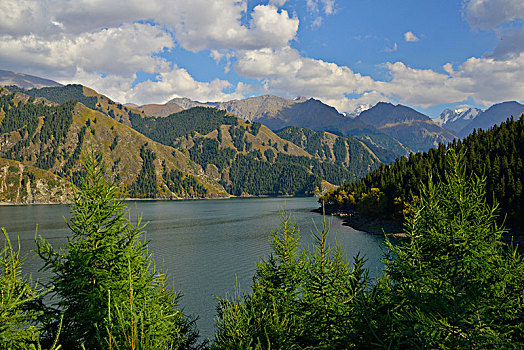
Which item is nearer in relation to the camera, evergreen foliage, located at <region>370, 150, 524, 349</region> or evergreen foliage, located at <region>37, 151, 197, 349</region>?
evergreen foliage, located at <region>370, 150, 524, 349</region>

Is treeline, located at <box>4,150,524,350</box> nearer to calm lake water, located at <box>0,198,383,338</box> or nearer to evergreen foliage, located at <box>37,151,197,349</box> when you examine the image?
evergreen foliage, located at <box>37,151,197,349</box>

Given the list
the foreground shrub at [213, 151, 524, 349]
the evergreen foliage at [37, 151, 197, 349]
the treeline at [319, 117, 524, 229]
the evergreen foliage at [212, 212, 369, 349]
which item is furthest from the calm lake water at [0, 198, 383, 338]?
the foreground shrub at [213, 151, 524, 349]

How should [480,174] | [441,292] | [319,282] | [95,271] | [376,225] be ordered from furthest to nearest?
[376,225] < [480,174] < [319,282] < [95,271] < [441,292]

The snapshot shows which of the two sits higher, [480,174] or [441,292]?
[480,174]

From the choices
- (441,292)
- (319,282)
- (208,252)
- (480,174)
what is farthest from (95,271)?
(480,174)

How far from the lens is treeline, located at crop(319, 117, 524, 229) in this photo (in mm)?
92562

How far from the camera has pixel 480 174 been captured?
280 feet

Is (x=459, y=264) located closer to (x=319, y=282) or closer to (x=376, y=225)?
(x=319, y=282)

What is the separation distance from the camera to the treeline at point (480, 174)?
3644 inches

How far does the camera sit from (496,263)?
10.5m

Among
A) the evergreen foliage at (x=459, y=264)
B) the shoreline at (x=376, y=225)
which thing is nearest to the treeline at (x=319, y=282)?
the evergreen foliage at (x=459, y=264)

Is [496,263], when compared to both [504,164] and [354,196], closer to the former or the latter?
[504,164]

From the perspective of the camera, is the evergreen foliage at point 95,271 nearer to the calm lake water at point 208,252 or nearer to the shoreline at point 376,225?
the calm lake water at point 208,252

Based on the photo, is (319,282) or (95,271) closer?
(95,271)
